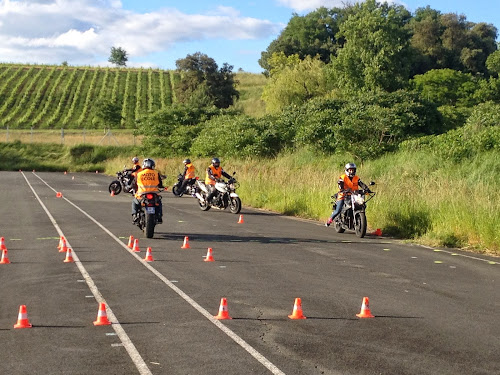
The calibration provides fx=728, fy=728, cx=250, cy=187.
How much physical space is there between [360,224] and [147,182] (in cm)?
535

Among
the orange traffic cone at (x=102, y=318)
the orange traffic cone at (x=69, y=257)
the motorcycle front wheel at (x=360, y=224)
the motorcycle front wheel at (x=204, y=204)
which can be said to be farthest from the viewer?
the motorcycle front wheel at (x=204, y=204)

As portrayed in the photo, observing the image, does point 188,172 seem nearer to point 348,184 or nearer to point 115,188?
point 115,188

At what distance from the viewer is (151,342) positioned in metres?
7.62

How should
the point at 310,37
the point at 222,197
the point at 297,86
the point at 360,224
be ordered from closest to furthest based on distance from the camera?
the point at 360,224, the point at 222,197, the point at 297,86, the point at 310,37

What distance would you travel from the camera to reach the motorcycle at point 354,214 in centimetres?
1803

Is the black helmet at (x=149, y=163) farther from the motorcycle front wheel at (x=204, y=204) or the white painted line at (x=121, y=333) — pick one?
the motorcycle front wheel at (x=204, y=204)

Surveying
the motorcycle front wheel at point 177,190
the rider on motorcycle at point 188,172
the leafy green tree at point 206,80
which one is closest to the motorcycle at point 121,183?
the motorcycle front wheel at point 177,190

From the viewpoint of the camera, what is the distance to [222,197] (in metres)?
25.2

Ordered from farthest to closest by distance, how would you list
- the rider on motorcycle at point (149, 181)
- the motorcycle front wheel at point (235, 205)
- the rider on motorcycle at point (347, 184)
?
the motorcycle front wheel at point (235, 205) < the rider on motorcycle at point (347, 184) < the rider on motorcycle at point (149, 181)

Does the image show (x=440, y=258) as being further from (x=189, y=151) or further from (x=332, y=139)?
(x=189, y=151)

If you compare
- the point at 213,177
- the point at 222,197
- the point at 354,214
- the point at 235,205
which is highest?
the point at 213,177

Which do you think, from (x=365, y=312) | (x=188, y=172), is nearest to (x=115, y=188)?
(x=188, y=172)

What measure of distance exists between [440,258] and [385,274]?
2.66 meters

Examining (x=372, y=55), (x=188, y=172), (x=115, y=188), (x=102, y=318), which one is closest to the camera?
(x=102, y=318)
